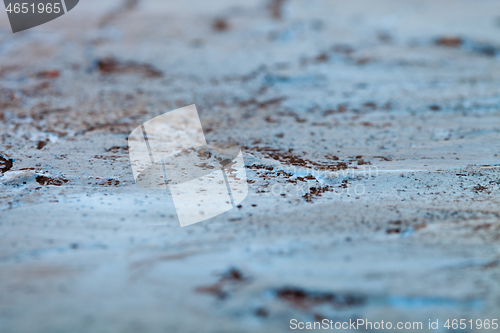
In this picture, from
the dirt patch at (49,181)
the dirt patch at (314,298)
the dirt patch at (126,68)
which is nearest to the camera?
the dirt patch at (314,298)

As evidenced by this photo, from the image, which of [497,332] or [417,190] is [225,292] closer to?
[497,332]

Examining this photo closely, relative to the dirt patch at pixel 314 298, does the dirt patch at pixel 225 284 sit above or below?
above

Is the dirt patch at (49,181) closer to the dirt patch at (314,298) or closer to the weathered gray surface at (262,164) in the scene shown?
the weathered gray surface at (262,164)

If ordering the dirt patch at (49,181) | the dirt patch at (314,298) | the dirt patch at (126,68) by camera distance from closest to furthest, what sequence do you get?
the dirt patch at (314,298) < the dirt patch at (49,181) < the dirt patch at (126,68)

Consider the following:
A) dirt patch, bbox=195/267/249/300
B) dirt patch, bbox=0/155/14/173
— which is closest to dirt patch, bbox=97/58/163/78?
dirt patch, bbox=0/155/14/173

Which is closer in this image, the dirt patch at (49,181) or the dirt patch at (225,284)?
the dirt patch at (225,284)

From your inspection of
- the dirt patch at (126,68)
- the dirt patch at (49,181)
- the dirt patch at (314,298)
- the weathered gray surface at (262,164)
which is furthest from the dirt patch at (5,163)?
the dirt patch at (314,298)

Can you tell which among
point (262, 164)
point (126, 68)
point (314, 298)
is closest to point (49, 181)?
point (262, 164)

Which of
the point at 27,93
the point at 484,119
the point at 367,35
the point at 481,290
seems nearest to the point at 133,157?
the point at 27,93

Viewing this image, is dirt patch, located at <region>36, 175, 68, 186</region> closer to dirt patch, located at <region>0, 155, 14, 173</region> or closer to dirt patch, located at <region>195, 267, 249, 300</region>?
dirt patch, located at <region>0, 155, 14, 173</region>
